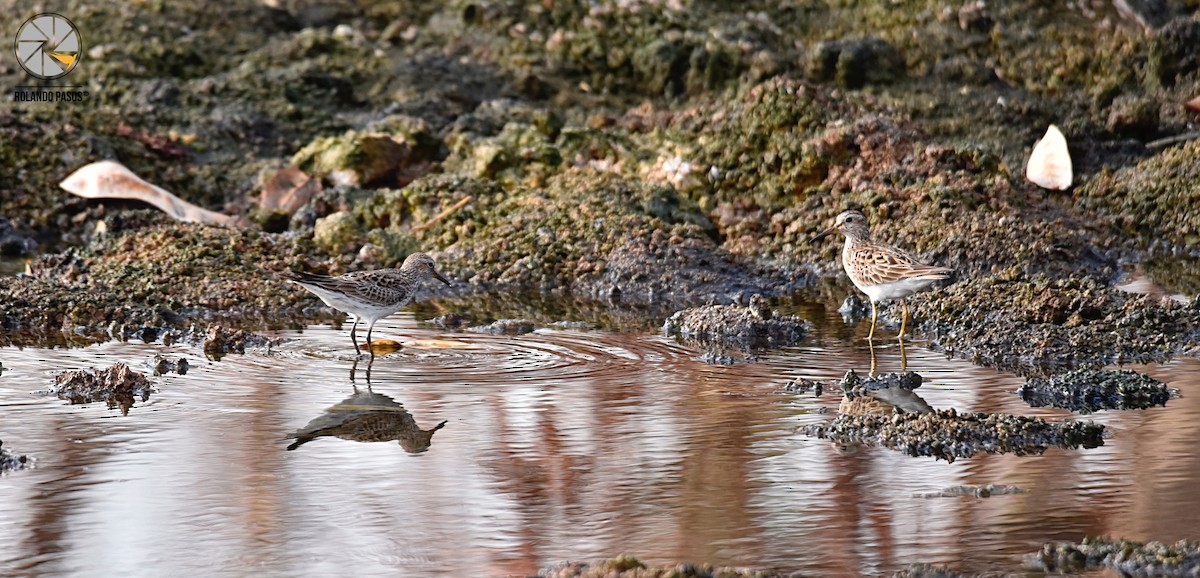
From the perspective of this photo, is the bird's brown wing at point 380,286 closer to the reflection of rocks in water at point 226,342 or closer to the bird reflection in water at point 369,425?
the reflection of rocks in water at point 226,342

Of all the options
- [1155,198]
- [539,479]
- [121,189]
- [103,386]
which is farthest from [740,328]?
[121,189]

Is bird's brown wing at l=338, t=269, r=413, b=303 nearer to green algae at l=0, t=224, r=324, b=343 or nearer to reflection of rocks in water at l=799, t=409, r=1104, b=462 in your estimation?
green algae at l=0, t=224, r=324, b=343

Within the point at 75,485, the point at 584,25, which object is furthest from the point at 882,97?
the point at 75,485

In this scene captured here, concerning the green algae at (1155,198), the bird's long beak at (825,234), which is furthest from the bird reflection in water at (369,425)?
the green algae at (1155,198)

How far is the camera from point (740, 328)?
9477 millimetres

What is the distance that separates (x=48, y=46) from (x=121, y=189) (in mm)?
3899

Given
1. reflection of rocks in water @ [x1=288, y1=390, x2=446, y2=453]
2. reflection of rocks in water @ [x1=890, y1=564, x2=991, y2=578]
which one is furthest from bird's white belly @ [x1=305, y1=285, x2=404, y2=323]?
reflection of rocks in water @ [x1=890, y1=564, x2=991, y2=578]

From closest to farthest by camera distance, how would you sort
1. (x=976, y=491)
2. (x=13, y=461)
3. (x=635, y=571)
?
(x=635, y=571)
(x=976, y=491)
(x=13, y=461)

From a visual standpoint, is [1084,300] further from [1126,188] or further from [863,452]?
[1126,188]

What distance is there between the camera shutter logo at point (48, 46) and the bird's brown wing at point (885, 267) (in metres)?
10.2

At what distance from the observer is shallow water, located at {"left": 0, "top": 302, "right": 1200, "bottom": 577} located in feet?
17.1

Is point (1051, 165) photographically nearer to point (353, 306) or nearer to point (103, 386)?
point (353, 306)

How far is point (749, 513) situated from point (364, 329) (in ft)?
15.9

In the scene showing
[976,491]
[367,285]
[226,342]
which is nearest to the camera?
[976,491]
